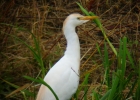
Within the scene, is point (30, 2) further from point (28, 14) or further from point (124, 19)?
point (124, 19)

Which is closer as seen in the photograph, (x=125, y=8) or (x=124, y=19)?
(x=124, y=19)

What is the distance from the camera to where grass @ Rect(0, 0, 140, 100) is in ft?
12.7

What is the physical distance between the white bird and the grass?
0.21 m

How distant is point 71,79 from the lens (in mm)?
3146

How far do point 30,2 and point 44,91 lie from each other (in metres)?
2.51

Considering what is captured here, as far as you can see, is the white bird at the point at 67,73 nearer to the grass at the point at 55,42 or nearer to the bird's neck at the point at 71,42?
the bird's neck at the point at 71,42

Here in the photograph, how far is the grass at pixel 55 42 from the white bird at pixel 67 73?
21cm

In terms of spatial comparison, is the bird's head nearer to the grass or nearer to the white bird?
the white bird

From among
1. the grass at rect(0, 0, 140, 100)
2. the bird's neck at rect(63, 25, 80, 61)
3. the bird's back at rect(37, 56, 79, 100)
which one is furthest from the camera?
the grass at rect(0, 0, 140, 100)

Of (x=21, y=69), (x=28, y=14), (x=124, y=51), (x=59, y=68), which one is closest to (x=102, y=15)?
(x=28, y=14)

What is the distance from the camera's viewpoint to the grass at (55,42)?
3.86 metres

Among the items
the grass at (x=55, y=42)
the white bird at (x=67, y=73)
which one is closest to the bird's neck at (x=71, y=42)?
the white bird at (x=67, y=73)

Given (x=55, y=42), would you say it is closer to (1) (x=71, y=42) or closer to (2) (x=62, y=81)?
(1) (x=71, y=42)

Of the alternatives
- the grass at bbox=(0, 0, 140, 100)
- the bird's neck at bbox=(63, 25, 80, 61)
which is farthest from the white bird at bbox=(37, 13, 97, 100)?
the grass at bbox=(0, 0, 140, 100)
